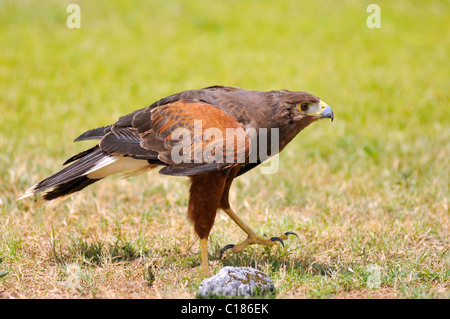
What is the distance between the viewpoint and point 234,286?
142 inches

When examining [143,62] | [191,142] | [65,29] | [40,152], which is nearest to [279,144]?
[191,142]

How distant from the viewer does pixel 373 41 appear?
12320 millimetres

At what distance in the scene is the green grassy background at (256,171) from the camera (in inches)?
172

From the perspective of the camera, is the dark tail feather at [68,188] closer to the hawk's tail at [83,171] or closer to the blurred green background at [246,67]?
the hawk's tail at [83,171]

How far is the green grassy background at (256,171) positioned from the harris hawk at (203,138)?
648 millimetres

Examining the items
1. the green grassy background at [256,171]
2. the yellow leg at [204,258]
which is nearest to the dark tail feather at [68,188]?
the green grassy background at [256,171]

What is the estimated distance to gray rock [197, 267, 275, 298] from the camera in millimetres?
3613

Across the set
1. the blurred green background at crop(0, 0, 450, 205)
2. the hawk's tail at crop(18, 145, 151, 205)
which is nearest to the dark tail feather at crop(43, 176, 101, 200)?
the hawk's tail at crop(18, 145, 151, 205)

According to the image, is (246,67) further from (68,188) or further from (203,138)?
(203,138)

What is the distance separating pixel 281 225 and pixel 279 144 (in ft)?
4.08

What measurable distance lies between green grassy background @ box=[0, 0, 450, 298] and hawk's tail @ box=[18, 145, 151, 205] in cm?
45

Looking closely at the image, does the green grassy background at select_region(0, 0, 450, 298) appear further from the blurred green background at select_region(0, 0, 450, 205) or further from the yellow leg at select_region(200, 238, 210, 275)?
the yellow leg at select_region(200, 238, 210, 275)

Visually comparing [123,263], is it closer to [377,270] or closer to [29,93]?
[377,270]

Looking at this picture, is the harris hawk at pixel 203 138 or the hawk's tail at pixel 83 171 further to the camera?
the hawk's tail at pixel 83 171
